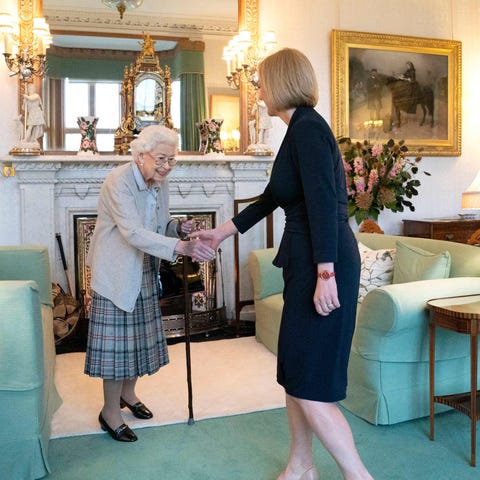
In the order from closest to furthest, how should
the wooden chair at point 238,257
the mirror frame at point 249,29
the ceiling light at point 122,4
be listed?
the wooden chair at point 238,257 < the ceiling light at point 122,4 < the mirror frame at point 249,29

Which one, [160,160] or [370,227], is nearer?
[160,160]

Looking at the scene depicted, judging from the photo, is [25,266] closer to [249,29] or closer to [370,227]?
[370,227]

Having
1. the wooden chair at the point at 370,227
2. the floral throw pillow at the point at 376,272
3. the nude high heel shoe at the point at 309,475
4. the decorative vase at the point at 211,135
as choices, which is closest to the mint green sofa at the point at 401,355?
the floral throw pillow at the point at 376,272

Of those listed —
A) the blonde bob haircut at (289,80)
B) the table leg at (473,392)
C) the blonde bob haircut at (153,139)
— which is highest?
the blonde bob haircut at (289,80)

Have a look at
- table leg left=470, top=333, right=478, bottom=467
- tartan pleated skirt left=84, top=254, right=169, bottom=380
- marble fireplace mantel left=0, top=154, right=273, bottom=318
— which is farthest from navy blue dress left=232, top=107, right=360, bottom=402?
marble fireplace mantel left=0, top=154, right=273, bottom=318

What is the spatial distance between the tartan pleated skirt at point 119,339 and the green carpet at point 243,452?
322mm

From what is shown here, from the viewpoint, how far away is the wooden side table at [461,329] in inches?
88.2

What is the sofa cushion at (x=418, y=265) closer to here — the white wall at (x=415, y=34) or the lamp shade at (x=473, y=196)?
the lamp shade at (x=473, y=196)

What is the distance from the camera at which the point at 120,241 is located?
8.00 feet

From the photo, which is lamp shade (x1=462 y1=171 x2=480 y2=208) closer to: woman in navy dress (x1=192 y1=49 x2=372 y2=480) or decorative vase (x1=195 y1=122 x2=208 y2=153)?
decorative vase (x1=195 y1=122 x2=208 y2=153)

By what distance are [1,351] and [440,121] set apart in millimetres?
4684

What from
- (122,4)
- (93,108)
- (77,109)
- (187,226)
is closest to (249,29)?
(122,4)

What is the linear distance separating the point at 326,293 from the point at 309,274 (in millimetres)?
95

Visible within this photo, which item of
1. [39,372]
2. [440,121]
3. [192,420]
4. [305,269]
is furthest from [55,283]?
[440,121]
